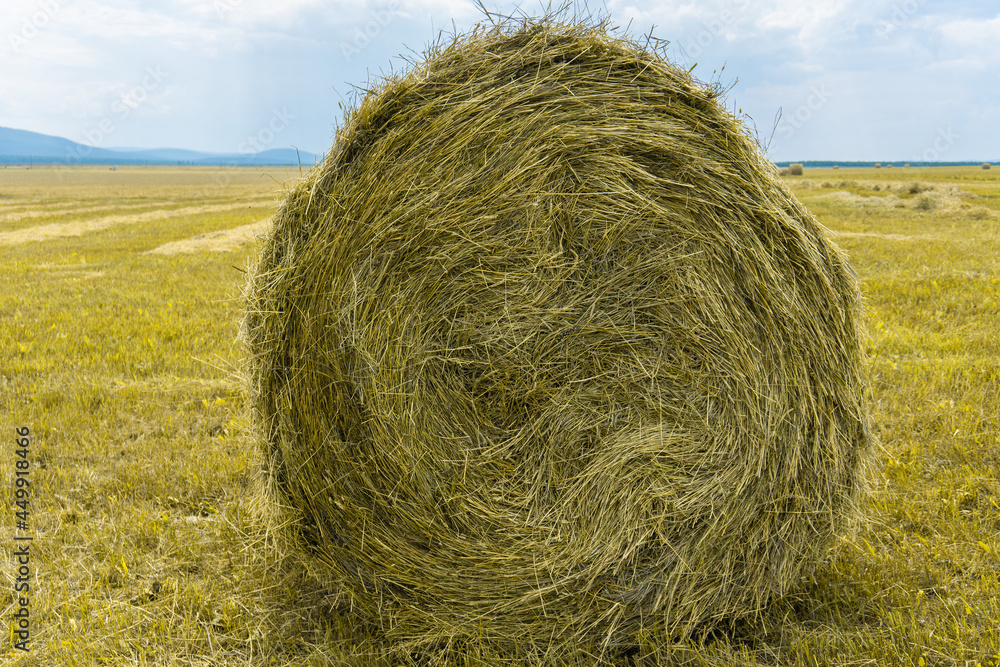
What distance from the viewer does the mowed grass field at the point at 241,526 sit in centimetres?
271

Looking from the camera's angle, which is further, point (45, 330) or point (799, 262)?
point (45, 330)

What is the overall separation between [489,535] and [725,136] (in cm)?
205

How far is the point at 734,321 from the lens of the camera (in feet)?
9.12

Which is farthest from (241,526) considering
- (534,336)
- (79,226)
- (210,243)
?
(79,226)

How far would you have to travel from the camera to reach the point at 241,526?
3.56m

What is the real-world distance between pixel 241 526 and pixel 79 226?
70.7 feet

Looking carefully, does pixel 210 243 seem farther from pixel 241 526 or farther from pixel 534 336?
pixel 534 336

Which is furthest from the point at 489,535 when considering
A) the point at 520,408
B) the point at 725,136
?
the point at 725,136

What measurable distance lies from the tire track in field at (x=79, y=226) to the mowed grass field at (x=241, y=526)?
12428 millimetres

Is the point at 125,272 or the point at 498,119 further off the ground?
the point at 498,119

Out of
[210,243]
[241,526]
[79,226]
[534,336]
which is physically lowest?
[241,526]

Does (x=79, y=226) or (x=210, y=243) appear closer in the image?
(x=210, y=243)

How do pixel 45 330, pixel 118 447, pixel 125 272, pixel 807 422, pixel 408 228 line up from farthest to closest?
pixel 125 272, pixel 45 330, pixel 118 447, pixel 807 422, pixel 408 228

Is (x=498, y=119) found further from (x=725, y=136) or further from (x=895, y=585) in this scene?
(x=895, y=585)
